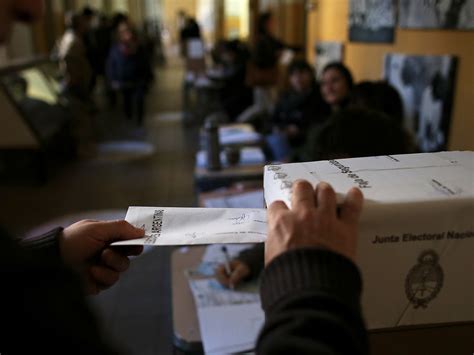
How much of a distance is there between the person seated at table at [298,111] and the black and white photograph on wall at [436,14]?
4.60 ft

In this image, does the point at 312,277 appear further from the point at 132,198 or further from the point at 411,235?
the point at 132,198

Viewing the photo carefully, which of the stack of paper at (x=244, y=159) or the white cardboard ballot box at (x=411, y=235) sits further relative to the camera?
the stack of paper at (x=244, y=159)

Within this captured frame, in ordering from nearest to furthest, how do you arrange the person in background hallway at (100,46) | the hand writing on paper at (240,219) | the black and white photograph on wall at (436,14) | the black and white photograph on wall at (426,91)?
1. the hand writing on paper at (240,219)
2. the black and white photograph on wall at (436,14)
3. the black and white photograph on wall at (426,91)
4. the person in background hallway at (100,46)

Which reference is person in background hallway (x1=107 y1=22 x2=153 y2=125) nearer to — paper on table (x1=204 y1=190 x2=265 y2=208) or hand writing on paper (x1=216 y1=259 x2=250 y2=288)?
paper on table (x1=204 y1=190 x2=265 y2=208)

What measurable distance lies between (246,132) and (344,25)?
110 centimetres

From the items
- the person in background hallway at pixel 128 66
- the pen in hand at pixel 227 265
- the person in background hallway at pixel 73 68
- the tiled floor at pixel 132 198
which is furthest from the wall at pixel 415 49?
the person in background hallway at pixel 128 66

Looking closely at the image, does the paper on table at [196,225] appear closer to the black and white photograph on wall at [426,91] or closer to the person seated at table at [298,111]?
the black and white photograph on wall at [426,91]

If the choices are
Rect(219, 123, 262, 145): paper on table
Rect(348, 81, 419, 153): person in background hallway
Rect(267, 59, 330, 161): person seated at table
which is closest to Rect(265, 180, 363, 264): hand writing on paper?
Rect(348, 81, 419, 153): person in background hallway

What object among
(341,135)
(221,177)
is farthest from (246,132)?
(341,135)

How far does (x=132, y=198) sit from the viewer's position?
406 centimetres

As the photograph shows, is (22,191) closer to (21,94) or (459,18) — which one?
(21,94)

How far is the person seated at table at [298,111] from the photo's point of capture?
370cm

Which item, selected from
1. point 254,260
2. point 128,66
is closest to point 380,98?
point 254,260

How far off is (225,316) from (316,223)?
2.68 ft
